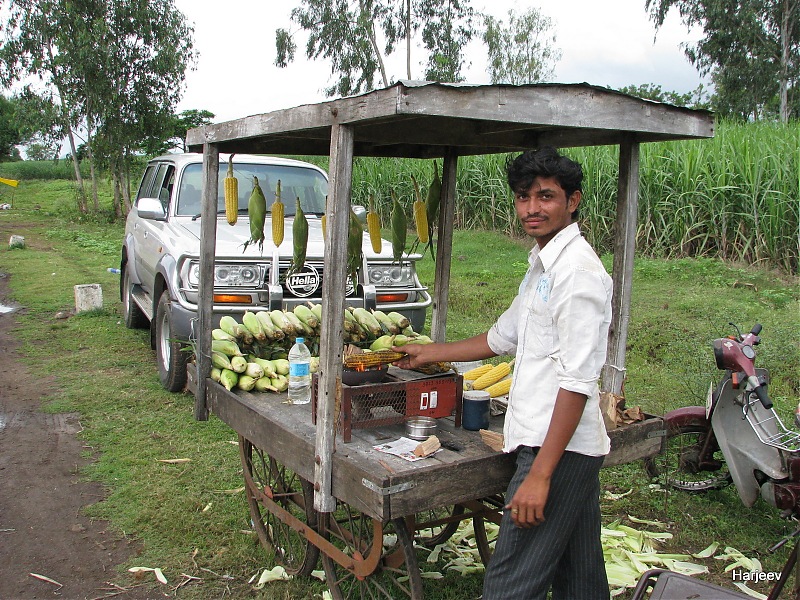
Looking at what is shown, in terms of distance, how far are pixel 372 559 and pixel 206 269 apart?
1.90m

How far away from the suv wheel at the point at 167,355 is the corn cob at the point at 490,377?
3.36 metres

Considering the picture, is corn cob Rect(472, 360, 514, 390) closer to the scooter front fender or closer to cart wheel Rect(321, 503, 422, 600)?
cart wheel Rect(321, 503, 422, 600)

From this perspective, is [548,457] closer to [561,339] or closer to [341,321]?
[561,339]

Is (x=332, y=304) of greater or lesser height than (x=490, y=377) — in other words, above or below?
above

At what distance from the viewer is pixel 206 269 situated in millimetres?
3840

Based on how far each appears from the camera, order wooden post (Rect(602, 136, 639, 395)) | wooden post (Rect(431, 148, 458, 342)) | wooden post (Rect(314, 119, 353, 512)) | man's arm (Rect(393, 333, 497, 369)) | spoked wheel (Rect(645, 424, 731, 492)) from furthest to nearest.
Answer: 1. spoked wheel (Rect(645, 424, 731, 492))
2. wooden post (Rect(431, 148, 458, 342))
3. wooden post (Rect(602, 136, 639, 395))
4. man's arm (Rect(393, 333, 497, 369))
5. wooden post (Rect(314, 119, 353, 512))

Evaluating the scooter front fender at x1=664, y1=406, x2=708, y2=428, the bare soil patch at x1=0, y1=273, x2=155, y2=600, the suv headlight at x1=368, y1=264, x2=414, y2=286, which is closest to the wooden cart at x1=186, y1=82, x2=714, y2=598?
the bare soil patch at x1=0, y1=273, x2=155, y2=600

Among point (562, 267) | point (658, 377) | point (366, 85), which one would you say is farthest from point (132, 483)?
point (366, 85)

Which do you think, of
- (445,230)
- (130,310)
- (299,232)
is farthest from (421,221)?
(130,310)

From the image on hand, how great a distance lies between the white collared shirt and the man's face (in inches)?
1.8

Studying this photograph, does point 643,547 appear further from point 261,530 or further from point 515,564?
point 261,530

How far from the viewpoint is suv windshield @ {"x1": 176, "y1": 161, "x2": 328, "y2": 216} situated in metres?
6.77

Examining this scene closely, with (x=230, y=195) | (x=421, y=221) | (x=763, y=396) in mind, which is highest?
(x=230, y=195)

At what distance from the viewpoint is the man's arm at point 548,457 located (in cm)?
213
